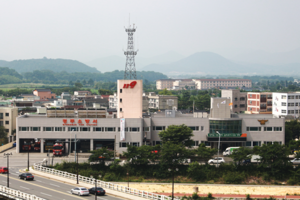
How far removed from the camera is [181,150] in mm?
58125

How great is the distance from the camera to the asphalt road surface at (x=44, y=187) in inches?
1769

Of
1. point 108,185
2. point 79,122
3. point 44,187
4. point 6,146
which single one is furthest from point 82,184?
point 6,146

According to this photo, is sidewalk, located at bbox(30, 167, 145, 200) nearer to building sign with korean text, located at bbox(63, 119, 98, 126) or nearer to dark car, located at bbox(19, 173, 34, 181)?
dark car, located at bbox(19, 173, 34, 181)

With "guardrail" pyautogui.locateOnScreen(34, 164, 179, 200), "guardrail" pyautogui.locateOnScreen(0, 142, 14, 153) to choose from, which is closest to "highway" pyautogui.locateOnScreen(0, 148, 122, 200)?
"guardrail" pyautogui.locateOnScreen(34, 164, 179, 200)

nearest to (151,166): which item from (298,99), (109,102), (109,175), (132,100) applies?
(109,175)

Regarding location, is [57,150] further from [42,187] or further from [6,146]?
[42,187]

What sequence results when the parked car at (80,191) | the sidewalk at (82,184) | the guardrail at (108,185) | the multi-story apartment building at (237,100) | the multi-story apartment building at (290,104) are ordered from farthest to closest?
the multi-story apartment building at (237,100) < the multi-story apartment building at (290,104) < the sidewalk at (82,184) < the guardrail at (108,185) < the parked car at (80,191)

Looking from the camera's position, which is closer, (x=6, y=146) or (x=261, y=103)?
(x=6, y=146)

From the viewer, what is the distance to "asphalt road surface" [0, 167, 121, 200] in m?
44.9

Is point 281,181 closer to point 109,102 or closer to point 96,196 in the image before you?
point 96,196

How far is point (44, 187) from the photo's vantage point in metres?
48.7

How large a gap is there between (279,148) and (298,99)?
61.3 m

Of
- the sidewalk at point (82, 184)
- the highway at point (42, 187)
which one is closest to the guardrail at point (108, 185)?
the sidewalk at point (82, 184)

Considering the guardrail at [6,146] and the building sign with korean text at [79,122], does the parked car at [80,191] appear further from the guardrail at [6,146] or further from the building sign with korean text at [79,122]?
the guardrail at [6,146]
